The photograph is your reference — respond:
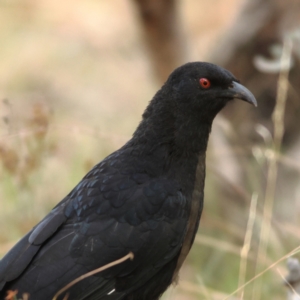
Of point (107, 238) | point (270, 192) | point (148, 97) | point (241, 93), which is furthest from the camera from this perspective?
Result: point (148, 97)

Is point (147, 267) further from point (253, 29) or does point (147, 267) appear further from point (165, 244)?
point (253, 29)

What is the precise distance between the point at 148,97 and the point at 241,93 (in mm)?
6161

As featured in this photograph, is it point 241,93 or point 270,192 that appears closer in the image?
point 241,93

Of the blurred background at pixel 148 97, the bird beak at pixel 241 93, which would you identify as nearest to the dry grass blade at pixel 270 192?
the blurred background at pixel 148 97

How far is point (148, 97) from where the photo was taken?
9.94 meters

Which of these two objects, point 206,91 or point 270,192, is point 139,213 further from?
point 270,192

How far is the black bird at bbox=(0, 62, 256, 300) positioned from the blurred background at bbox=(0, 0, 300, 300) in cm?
47

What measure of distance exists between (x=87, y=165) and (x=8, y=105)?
102cm

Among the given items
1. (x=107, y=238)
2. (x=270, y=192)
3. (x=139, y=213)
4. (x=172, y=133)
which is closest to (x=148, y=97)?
(x=270, y=192)

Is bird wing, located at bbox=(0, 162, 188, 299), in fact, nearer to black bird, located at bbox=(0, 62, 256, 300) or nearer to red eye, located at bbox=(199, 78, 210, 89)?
black bird, located at bbox=(0, 62, 256, 300)

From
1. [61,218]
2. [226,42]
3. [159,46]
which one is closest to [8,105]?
[61,218]

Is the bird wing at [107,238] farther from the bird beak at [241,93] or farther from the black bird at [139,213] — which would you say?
the bird beak at [241,93]

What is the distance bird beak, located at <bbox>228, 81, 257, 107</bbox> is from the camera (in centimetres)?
381

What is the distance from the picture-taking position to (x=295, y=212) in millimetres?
6488
